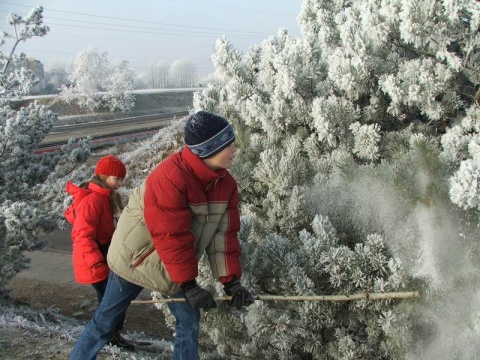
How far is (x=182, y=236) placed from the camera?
240 cm

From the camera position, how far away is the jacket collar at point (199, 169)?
8.20ft

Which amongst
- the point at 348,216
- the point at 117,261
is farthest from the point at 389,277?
the point at 117,261

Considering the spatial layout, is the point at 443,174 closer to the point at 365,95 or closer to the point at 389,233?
the point at 389,233

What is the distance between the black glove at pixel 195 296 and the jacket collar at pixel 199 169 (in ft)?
1.71

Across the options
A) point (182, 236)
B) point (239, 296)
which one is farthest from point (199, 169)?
point (239, 296)

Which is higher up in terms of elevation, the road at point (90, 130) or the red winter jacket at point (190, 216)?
the road at point (90, 130)

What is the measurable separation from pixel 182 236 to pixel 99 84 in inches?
1731

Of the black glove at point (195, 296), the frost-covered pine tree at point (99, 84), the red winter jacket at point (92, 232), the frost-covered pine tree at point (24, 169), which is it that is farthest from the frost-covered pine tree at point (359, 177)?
the frost-covered pine tree at point (99, 84)

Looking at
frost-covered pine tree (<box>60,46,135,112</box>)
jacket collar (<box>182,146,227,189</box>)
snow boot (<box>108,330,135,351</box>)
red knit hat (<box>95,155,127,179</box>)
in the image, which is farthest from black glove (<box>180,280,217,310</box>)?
frost-covered pine tree (<box>60,46,135,112</box>)

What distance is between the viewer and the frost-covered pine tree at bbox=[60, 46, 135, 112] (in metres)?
41.6

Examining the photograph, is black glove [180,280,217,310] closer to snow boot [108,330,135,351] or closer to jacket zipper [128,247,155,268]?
jacket zipper [128,247,155,268]

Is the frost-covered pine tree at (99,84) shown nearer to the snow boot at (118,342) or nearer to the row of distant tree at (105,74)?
the row of distant tree at (105,74)

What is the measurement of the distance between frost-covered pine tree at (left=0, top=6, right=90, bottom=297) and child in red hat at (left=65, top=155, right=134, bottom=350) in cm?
103

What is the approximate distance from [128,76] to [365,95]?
142 ft
